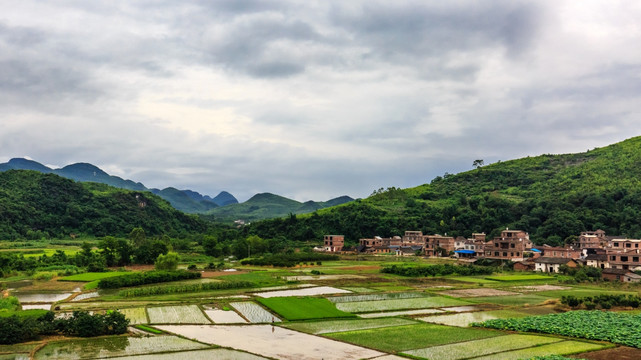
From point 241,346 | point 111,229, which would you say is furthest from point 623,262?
point 111,229

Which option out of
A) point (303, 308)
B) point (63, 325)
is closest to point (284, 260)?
point (303, 308)

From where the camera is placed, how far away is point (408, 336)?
83.1ft

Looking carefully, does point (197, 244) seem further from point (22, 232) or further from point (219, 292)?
point (219, 292)

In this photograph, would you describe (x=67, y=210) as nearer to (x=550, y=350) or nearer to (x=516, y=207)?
(x=516, y=207)

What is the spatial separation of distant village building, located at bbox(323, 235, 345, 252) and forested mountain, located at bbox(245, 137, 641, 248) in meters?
6.23

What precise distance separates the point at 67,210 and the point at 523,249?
92.1m

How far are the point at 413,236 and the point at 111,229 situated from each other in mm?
64780

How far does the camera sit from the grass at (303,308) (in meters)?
30.3

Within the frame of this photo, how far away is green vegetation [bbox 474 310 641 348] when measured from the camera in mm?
25033

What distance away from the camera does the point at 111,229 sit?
10512cm

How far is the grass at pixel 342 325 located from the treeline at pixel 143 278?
68.0 ft

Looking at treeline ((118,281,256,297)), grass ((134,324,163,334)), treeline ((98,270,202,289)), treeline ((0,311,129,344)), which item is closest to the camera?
treeline ((0,311,129,344))

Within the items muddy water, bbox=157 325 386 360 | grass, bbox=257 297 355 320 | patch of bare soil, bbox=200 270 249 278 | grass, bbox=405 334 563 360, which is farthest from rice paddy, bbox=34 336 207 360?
patch of bare soil, bbox=200 270 249 278

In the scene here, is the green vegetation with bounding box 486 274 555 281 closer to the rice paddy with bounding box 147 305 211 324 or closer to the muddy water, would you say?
the muddy water
